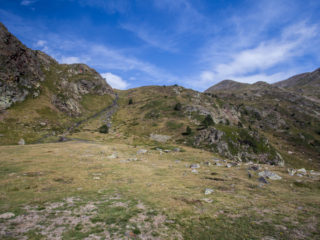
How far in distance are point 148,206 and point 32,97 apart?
103 meters

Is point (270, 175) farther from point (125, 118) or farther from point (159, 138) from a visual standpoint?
point (125, 118)

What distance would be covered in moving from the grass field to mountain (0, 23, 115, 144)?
44.2 meters

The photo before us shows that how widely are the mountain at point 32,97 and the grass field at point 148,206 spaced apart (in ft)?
145

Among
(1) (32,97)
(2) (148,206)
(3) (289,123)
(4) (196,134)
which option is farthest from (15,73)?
(3) (289,123)

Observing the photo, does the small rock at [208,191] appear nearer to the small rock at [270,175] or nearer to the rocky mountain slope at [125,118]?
the small rock at [270,175]

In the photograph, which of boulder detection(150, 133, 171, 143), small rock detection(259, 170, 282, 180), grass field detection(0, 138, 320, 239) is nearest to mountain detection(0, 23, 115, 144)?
boulder detection(150, 133, 171, 143)

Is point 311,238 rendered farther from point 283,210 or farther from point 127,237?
point 127,237

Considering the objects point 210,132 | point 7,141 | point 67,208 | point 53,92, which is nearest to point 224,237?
point 67,208

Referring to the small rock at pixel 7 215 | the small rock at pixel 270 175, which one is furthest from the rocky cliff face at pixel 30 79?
the small rock at pixel 270 175

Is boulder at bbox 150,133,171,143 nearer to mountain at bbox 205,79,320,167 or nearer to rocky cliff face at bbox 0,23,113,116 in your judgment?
rocky cliff face at bbox 0,23,113,116

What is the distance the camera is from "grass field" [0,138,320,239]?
1099cm

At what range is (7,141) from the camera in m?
48.7

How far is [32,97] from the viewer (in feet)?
289

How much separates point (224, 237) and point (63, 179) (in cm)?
1984
